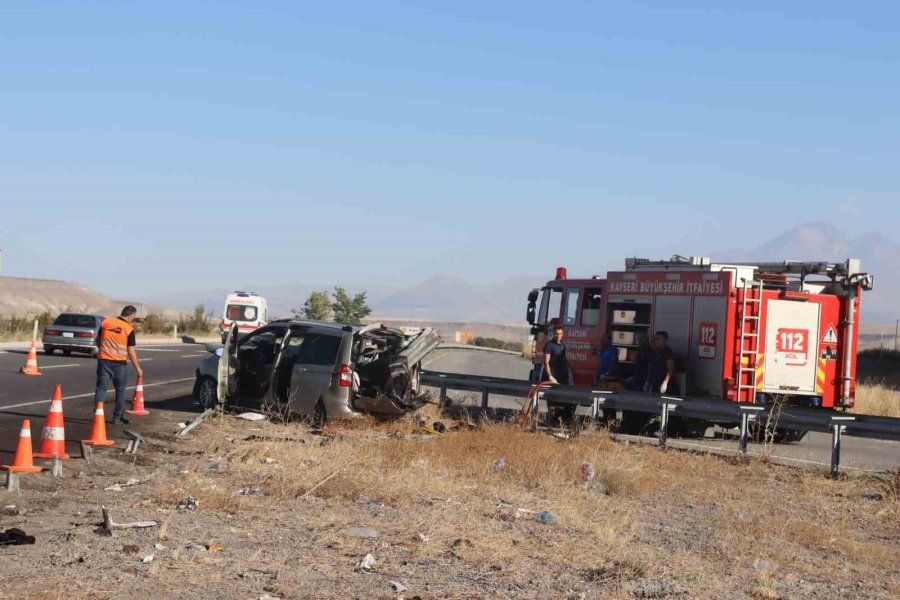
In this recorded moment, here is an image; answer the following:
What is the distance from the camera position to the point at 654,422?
1953 centimetres

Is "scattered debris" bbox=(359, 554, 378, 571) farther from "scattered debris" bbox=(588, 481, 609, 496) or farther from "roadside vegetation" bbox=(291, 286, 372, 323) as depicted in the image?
"roadside vegetation" bbox=(291, 286, 372, 323)

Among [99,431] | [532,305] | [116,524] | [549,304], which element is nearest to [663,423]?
[549,304]

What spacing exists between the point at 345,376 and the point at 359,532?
7873 mm

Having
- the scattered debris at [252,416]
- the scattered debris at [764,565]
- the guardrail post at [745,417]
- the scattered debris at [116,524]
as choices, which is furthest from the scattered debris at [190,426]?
the scattered debris at [764,565]

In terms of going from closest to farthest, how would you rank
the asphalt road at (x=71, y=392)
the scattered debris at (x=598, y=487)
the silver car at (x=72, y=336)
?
the scattered debris at (x=598, y=487) < the asphalt road at (x=71, y=392) < the silver car at (x=72, y=336)

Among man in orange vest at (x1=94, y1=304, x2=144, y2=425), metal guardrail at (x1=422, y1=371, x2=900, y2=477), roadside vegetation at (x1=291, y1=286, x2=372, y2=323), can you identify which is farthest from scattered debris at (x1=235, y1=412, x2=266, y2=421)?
roadside vegetation at (x1=291, y1=286, x2=372, y2=323)

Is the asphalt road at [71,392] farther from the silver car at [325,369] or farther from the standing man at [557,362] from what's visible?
the standing man at [557,362]

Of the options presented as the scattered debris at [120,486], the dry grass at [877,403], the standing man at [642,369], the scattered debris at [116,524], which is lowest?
the scattered debris at [120,486]

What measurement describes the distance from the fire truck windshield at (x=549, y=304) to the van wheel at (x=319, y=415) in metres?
6.17

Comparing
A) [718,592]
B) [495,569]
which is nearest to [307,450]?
[495,569]

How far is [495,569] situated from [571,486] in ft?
14.4

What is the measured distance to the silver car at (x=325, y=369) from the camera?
1712cm

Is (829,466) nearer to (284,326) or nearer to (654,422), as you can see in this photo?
(654,422)

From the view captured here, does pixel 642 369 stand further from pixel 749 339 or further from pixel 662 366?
pixel 749 339
